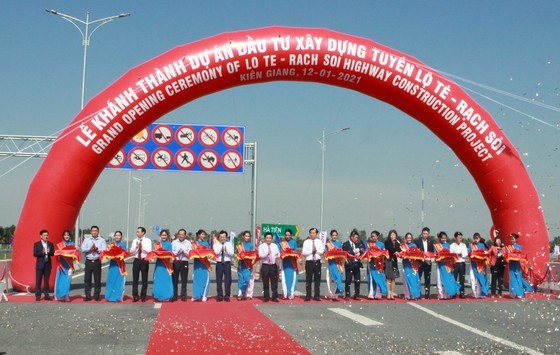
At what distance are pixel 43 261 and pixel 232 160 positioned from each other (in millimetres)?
11975

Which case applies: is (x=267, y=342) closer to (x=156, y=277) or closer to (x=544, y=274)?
(x=156, y=277)

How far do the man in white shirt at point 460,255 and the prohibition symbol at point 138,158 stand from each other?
12.6m

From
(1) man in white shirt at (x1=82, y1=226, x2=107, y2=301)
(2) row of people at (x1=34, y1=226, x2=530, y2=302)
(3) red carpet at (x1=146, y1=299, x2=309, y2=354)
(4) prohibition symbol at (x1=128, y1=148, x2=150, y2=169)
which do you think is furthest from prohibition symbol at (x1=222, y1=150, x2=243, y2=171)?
(3) red carpet at (x1=146, y1=299, x2=309, y2=354)

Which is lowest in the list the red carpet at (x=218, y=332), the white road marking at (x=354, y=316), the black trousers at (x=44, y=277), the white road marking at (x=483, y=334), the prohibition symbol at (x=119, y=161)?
the red carpet at (x=218, y=332)

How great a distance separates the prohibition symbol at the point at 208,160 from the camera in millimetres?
25141

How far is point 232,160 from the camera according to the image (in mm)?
25547

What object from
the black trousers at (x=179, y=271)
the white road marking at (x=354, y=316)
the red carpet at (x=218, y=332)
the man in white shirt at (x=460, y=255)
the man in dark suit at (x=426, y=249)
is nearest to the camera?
the red carpet at (x=218, y=332)

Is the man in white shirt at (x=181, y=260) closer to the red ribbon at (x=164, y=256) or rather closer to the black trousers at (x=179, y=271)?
the black trousers at (x=179, y=271)

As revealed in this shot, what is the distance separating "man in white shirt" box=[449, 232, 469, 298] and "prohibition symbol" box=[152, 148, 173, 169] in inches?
478

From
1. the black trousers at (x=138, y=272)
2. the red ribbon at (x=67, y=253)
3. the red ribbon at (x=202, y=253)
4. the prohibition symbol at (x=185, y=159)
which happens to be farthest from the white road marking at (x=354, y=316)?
the prohibition symbol at (x=185, y=159)

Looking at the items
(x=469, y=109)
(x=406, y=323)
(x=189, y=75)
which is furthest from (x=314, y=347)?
(x=469, y=109)

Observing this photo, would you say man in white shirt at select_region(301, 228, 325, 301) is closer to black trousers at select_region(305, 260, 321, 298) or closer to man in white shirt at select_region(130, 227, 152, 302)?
black trousers at select_region(305, 260, 321, 298)

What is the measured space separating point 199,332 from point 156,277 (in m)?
5.03

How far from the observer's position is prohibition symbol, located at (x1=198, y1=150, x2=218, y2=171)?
25.1m
